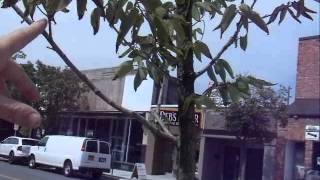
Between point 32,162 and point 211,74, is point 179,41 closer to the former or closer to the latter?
point 211,74

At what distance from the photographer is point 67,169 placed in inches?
1219

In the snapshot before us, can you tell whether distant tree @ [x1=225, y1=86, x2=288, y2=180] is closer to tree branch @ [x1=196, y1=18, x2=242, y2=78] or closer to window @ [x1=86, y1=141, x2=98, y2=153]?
window @ [x1=86, y1=141, x2=98, y2=153]

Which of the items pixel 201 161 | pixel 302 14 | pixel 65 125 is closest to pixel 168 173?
pixel 201 161

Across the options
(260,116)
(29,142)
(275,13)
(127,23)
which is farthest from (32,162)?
(127,23)

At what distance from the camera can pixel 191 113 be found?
8.33ft

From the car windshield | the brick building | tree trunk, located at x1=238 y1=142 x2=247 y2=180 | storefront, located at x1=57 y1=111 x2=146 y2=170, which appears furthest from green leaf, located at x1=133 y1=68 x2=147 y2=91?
the car windshield

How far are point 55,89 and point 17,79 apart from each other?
38.9 metres

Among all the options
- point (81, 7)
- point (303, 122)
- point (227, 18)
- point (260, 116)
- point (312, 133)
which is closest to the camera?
point (81, 7)

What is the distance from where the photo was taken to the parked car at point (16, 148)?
3553cm

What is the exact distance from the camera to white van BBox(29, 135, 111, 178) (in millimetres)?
30250

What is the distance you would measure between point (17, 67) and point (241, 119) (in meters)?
27.2

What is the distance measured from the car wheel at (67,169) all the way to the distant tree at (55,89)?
9040 millimetres

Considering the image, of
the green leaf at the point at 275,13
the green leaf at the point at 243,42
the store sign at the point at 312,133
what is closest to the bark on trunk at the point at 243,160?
the store sign at the point at 312,133

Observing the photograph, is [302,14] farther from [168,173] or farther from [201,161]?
[168,173]
